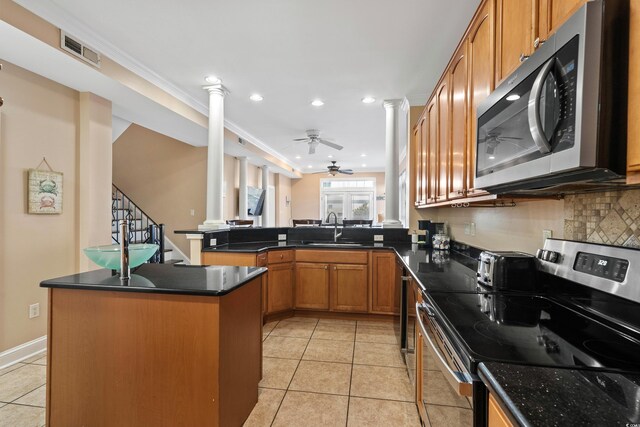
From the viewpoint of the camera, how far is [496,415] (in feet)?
2.43

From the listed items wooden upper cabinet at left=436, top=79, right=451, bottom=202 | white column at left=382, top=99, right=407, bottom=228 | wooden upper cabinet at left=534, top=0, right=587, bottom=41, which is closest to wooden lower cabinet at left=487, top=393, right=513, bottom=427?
wooden upper cabinet at left=534, top=0, right=587, bottom=41

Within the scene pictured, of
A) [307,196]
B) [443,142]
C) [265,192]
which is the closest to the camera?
[443,142]

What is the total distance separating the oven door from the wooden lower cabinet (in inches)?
2.3

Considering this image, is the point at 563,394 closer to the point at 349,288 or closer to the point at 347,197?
the point at 349,288

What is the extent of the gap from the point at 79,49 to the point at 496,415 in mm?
3540

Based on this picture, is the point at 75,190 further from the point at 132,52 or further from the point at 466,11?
the point at 466,11

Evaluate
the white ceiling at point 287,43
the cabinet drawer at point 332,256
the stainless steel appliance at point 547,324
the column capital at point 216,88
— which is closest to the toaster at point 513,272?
the stainless steel appliance at point 547,324

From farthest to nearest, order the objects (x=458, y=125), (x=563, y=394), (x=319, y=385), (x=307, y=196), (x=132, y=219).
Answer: (x=307, y=196), (x=132, y=219), (x=319, y=385), (x=458, y=125), (x=563, y=394)

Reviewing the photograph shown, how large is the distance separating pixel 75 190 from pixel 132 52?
1.51m

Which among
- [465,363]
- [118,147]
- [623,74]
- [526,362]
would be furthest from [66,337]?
[118,147]

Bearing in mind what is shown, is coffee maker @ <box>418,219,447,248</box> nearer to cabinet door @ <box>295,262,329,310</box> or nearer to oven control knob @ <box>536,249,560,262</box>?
cabinet door @ <box>295,262,329,310</box>

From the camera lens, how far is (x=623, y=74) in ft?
2.56

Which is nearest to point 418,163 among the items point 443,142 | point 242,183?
point 443,142

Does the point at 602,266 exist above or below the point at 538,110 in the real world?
below
